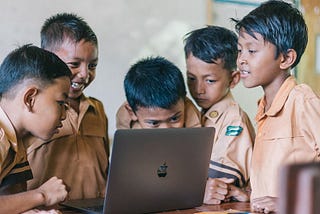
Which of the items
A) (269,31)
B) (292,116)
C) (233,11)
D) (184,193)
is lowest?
(184,193)

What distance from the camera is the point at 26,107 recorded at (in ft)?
4.02

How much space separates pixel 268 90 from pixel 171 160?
0.41 m

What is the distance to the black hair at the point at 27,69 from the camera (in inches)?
49.7

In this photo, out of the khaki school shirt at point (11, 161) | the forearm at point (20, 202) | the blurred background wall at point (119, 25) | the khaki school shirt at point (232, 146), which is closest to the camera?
the forearm at point (20, 202)

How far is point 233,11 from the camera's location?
119 inches

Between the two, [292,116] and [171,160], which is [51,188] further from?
[292,116]

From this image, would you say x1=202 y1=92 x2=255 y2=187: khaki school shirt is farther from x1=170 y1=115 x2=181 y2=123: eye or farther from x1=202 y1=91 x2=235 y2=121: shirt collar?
x1=170 y1=115 x2=181 y2=123: eye

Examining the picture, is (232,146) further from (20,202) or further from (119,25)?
(119,25)

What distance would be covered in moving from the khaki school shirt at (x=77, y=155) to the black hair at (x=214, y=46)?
42 cm

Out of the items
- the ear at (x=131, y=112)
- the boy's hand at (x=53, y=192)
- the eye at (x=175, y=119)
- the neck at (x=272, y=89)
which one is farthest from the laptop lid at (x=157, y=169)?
the ear at (x=131, y=112)

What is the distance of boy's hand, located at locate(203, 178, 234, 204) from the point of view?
1349mm

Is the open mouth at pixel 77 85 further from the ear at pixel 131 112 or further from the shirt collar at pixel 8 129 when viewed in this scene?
the shirt collar at pixel 8 129

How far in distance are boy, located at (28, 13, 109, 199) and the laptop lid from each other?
0.45 m

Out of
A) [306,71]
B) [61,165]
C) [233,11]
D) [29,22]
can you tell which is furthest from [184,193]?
[306,71]
